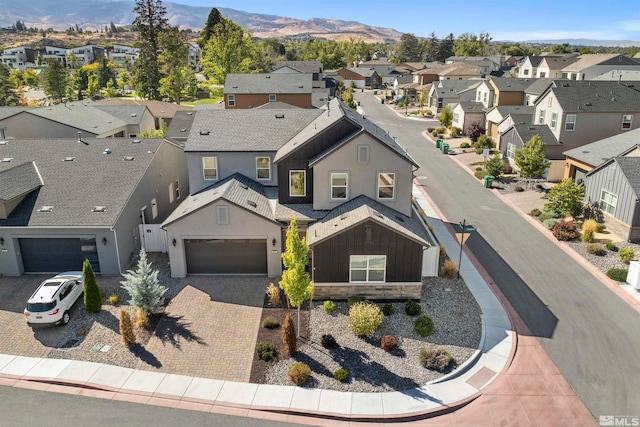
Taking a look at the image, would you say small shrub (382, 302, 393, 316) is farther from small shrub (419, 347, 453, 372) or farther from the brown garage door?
the brown garage door

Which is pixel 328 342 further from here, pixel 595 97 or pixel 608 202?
pixel 595 97

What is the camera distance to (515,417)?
16016 mm

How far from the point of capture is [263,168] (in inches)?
1164

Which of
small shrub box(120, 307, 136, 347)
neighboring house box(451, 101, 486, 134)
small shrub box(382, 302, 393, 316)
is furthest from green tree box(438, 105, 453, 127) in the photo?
small shrub box(120, 307, 136, 347)

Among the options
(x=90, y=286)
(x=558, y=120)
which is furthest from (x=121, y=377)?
(x=558, y=120)

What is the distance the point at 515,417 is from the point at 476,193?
27.7 m

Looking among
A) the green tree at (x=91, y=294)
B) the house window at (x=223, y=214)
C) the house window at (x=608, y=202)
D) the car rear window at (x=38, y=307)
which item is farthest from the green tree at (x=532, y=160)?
the car rear window at (x=38, y=307)

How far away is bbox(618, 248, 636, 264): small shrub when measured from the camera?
2657 centimetres

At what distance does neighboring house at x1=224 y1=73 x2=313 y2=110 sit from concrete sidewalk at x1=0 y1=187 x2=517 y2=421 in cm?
5193

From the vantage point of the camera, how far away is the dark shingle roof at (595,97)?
47.9 m

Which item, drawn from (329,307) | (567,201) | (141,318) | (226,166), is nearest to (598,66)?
(567,201)

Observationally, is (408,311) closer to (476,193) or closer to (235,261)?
(235,261)

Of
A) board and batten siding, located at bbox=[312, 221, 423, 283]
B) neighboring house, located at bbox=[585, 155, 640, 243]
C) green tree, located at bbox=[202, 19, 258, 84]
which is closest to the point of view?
board and batten siding, located at bbox=[312, 221, 423, 283]

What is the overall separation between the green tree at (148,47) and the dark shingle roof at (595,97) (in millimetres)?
76011
